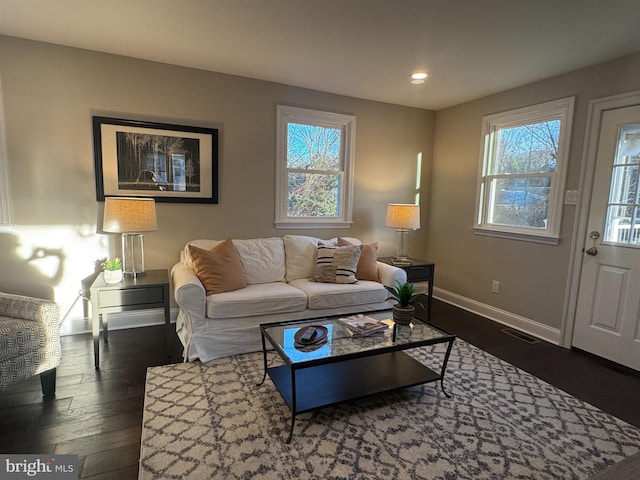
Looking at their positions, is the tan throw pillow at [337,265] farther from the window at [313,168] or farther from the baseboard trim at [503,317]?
the baseboard trim at [503,317]

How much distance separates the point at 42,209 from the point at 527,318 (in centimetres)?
451

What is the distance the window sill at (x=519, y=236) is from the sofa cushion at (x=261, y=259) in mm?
2248

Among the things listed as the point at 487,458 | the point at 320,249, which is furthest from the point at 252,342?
the point at 487,458

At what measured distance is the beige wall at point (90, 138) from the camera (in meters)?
2.75

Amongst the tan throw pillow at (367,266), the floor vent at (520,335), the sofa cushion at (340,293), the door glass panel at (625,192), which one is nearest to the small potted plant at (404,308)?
the sofa cushion at (340,293)

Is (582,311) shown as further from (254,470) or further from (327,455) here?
(254,470)

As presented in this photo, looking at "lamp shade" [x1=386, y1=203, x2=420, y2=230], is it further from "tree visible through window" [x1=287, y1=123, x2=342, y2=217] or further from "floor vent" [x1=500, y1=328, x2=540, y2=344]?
"floor vent" [x1=500, y1=328, x2=540, y2=344]

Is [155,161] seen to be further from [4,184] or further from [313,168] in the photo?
[313,168]

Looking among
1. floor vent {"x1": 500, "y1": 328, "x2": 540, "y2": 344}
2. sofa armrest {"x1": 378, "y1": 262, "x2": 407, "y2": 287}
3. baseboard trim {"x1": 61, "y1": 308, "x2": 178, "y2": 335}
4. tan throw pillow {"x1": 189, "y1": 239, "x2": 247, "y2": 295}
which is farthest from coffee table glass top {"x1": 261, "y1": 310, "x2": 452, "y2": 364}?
baseboard trim {"x1": 61, "y1": 308, "x2": 178, "y2": 335}

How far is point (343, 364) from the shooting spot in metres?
2.33

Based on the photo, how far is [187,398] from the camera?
215 centimetres

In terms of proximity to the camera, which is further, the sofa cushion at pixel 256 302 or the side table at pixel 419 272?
the side table at pixel 419 272

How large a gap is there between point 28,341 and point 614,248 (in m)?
4.15

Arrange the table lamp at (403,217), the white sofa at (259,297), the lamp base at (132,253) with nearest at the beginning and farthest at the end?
the white sofa at (259,297) < the lamp base at (132,253) < the table lamp at (403,217)
